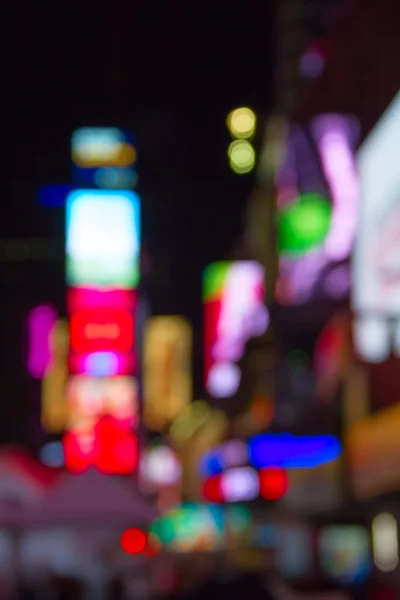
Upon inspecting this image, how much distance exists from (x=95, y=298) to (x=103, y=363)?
1.54m

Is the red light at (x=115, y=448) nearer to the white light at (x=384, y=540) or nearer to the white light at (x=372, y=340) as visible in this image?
the white light at (x=384, y=540)

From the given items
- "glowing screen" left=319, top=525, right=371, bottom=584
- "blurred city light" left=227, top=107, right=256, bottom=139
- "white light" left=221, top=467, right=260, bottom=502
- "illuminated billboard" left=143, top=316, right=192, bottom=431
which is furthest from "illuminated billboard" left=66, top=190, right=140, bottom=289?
"illuminated billboard" left=143, top=316, right=192, bottom=431

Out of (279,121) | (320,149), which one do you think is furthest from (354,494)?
(279,121)

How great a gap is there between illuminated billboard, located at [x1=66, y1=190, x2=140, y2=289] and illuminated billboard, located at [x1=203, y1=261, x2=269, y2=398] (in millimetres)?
2584

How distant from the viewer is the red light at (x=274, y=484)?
18.9m

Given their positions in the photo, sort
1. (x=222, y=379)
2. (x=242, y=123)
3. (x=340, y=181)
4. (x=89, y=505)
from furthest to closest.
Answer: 1. (x=222, y=379)
2. (x=242, y=123)
3. (x=340, y=181)
4. (x=89, y=505)

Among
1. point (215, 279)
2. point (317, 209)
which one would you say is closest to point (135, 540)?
point (215, 279)

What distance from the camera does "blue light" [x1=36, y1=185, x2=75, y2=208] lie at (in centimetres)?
2775

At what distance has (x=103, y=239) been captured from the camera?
26.5 meters

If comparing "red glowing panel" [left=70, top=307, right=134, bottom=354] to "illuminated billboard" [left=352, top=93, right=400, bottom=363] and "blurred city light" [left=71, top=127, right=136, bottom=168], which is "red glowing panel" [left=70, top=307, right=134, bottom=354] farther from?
"illuminated billboard" [left=352, top=93, right=400, bottom=363]

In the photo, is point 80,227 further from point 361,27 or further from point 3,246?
point 361,27

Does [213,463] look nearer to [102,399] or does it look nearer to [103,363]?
[103,363]

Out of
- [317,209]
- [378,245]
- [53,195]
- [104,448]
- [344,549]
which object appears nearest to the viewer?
[378,245]

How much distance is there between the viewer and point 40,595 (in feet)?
46.4
